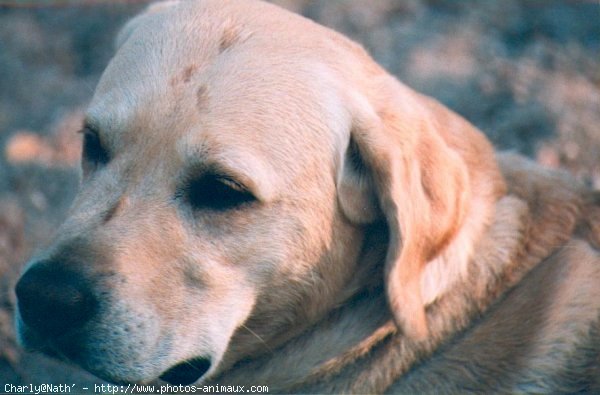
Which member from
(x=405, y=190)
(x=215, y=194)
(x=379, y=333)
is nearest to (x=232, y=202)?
(x=215, y=194)

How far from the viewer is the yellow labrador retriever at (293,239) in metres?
2.68

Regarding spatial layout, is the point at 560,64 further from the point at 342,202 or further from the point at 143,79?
the point at 143,79

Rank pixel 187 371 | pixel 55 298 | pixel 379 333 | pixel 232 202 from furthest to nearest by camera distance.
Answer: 1. pixel 379 333
2. pixel 187 371
3. pixel 232 202
4. pixel 55 298

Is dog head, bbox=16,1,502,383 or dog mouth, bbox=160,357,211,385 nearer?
dog head, bbox=16,1,502,383

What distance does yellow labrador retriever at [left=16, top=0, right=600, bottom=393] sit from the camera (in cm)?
268

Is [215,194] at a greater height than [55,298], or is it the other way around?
[215,194]

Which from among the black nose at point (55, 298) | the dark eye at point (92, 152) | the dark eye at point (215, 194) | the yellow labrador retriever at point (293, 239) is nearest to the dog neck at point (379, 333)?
the yellow labrador retriever at point (293, 239)

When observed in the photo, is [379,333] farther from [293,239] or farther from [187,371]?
[187,371]

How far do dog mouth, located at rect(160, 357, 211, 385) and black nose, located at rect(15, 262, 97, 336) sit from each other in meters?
0.45

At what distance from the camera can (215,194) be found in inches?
109


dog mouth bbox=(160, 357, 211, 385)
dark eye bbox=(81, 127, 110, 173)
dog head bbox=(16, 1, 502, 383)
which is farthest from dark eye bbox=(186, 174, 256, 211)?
dog mouth bbox=(160, 357, 211, 385)

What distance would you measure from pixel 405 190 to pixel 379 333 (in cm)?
59

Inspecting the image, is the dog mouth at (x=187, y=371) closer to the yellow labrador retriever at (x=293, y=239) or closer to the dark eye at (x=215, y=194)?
the yellow labrador retriever at (x=293, y=239)

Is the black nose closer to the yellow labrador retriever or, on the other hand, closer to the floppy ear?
the yellow labrador retriever
